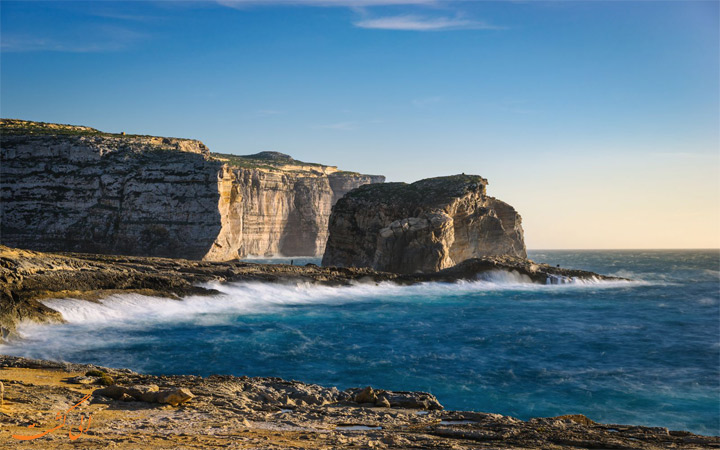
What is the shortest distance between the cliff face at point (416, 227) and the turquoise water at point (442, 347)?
17.6 m

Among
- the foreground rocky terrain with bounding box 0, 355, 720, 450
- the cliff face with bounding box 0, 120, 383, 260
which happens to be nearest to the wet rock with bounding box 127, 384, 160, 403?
the foreground rocky terrain with bounding box 0, 355, 720, 450

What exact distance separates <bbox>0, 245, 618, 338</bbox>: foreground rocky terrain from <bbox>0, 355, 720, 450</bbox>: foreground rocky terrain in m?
12.6

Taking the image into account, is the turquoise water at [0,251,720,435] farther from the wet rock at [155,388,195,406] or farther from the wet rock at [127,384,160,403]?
the wet rock at [127,384,160,403]

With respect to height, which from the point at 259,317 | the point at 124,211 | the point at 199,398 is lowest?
the point at 259,317

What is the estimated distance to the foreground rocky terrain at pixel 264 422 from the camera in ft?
23.7

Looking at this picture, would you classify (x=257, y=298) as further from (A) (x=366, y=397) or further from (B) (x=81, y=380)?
(A) (x=366, y=397)

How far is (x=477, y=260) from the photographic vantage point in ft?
181

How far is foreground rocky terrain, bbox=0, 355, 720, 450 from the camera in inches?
284

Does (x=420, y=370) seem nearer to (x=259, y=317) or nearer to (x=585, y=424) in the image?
(x=585, y=424)

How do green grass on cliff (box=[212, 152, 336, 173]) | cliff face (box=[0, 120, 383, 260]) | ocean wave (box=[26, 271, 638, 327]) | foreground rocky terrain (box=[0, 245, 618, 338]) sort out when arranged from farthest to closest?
green grass on cliff (box=[212, 152, 336, 173]) < cliff face (box=[0, 120, 383, 260]) < ocean wave (box=[26, 271, 638, 327]) < foreground rocky terrain (box=[0, 245, 618, 338])

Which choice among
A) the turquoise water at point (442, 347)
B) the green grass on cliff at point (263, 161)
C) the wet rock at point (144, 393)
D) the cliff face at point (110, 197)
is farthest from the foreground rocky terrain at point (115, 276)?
the green grass on cliff at point (263, 161)

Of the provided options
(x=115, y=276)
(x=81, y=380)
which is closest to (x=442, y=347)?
(x=81, y=380)

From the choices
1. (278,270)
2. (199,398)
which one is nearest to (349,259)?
(278,270)

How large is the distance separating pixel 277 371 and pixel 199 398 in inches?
310
